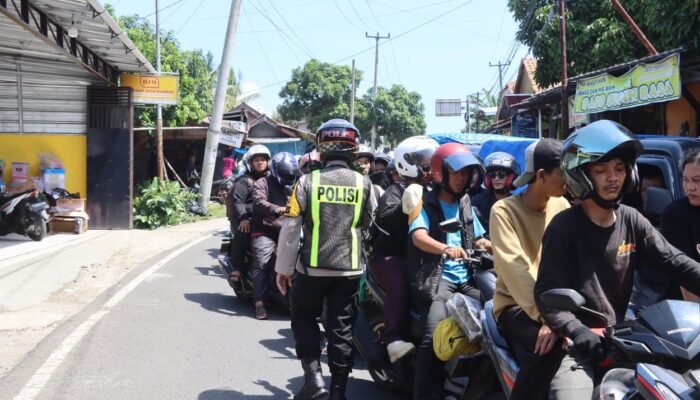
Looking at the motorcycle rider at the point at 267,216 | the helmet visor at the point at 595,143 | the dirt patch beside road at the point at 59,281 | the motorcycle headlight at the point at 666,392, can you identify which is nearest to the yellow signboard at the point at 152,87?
the dirt patch beside road at the point at 59,281

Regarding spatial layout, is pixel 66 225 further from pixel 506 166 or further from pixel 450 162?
pixel 450 162

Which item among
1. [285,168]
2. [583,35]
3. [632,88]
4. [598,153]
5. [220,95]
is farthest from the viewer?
[220,95]

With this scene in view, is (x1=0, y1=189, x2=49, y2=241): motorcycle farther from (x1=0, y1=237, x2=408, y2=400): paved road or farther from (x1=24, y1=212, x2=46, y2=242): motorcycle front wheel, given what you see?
(x1=0, y1=237, x2=408, y2=400): paved road

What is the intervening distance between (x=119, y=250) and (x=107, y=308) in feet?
17.0

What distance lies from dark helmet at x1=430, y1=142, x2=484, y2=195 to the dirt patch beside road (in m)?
3.55

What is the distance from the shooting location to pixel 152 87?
16.2 m

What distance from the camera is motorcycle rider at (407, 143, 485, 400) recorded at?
385 cm

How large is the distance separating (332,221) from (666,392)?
268cm

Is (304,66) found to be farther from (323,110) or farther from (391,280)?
(391,280)

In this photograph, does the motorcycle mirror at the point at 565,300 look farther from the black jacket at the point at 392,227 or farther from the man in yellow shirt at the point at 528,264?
the black jacket at the point at 392,227

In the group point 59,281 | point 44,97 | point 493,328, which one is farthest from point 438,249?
point 44,97

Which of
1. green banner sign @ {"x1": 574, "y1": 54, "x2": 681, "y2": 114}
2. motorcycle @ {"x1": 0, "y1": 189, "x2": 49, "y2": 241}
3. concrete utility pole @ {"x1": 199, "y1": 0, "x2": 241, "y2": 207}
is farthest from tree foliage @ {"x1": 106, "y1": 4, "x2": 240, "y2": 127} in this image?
green banner sign @ {"x1": 574, "y1": 54, "x2": 681, "y2": 114}

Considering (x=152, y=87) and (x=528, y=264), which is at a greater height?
(x=152, y=87)

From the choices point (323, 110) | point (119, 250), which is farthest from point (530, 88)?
point (119, 250)
